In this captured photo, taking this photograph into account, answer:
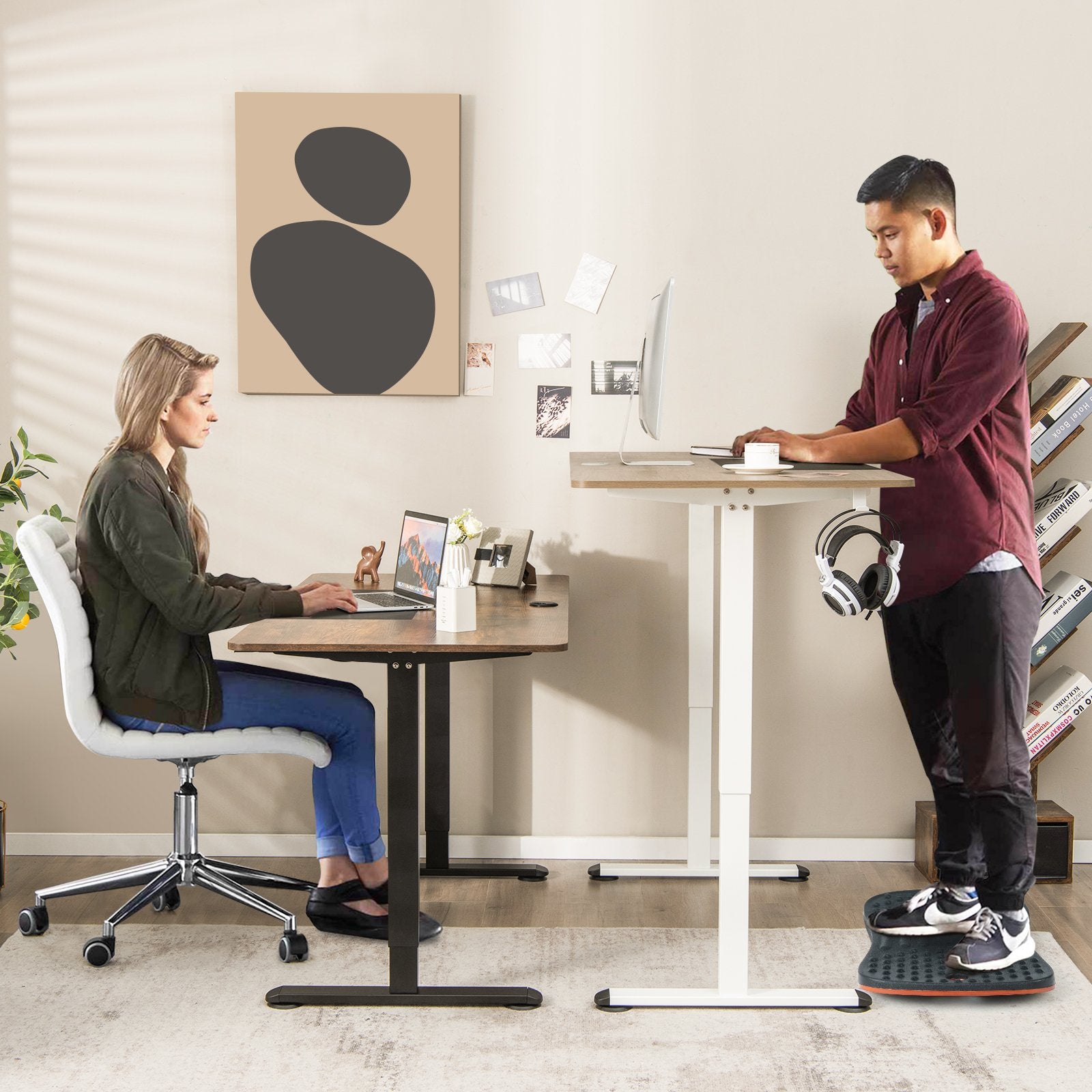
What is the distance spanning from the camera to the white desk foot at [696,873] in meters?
3.34

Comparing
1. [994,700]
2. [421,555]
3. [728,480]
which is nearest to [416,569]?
[421,555]

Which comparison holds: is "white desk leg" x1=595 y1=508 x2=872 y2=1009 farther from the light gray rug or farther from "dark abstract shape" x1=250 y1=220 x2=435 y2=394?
"dark abstract shape" x1=250 y1=220 x2=435 y2=394

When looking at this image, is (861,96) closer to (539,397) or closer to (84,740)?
(539,397)

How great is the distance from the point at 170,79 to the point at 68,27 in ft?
1.00

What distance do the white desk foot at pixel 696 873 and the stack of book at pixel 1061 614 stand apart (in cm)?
86

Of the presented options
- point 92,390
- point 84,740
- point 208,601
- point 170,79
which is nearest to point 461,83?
point 170,79

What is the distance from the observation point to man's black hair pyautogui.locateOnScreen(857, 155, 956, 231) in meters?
2.59

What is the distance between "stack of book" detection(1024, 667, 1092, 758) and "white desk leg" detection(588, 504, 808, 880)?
0.71 metres

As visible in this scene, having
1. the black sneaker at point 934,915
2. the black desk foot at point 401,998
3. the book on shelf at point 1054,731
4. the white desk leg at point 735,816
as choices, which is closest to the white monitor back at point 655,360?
the white desk leg at point 735,816

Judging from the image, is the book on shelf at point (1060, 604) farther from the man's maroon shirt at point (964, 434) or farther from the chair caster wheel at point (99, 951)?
the chair caster wheel at point (99, 951)

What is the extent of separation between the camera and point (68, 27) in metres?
3.30

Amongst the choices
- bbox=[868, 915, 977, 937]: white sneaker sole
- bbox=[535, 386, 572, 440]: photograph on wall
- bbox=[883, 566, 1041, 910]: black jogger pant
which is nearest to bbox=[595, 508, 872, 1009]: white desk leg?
bbox=[868, 915, 977, 937]: white sneaker sole

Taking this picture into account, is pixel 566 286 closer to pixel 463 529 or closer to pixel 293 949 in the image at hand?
pixel 463 529

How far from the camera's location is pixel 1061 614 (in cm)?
326
